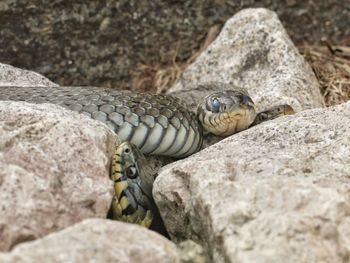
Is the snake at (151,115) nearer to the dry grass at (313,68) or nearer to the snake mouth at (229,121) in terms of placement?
the snake mouth at (229,121)

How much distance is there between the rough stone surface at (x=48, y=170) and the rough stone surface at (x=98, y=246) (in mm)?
257

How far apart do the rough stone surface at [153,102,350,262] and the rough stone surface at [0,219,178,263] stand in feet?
0.82

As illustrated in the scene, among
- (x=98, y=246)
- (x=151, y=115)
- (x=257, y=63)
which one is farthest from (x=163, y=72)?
(x=98, y=246)

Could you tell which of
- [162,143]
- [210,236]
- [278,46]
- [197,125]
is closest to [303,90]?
[278,46]

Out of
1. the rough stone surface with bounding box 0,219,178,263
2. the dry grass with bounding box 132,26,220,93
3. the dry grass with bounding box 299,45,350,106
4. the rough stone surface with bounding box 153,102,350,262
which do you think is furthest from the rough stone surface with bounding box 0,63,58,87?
the rough stone surface with bounding box 0,219,178,263

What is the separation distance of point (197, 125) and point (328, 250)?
86.2 inches

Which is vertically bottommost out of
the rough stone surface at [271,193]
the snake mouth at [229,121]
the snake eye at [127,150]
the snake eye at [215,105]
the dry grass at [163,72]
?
the dry grass at [163,72]

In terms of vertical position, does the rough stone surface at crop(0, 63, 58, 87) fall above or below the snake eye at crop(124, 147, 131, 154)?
below

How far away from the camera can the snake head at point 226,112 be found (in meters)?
4.81

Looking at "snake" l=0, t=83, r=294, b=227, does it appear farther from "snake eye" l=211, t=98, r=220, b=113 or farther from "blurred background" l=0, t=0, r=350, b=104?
"blurred background" l=0, t=0, r=350, b=104

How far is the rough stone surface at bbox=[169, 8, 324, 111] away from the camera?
17.7 ft

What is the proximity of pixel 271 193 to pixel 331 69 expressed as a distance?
3466 millimetres

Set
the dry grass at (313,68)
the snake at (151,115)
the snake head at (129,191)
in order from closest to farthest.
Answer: the snake head at (129,191), the snake at (151,115), the dry grass at (313,68)

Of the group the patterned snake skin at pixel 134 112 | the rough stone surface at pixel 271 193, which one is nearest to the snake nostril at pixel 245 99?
the patterned snake skin at pixel 134 112
